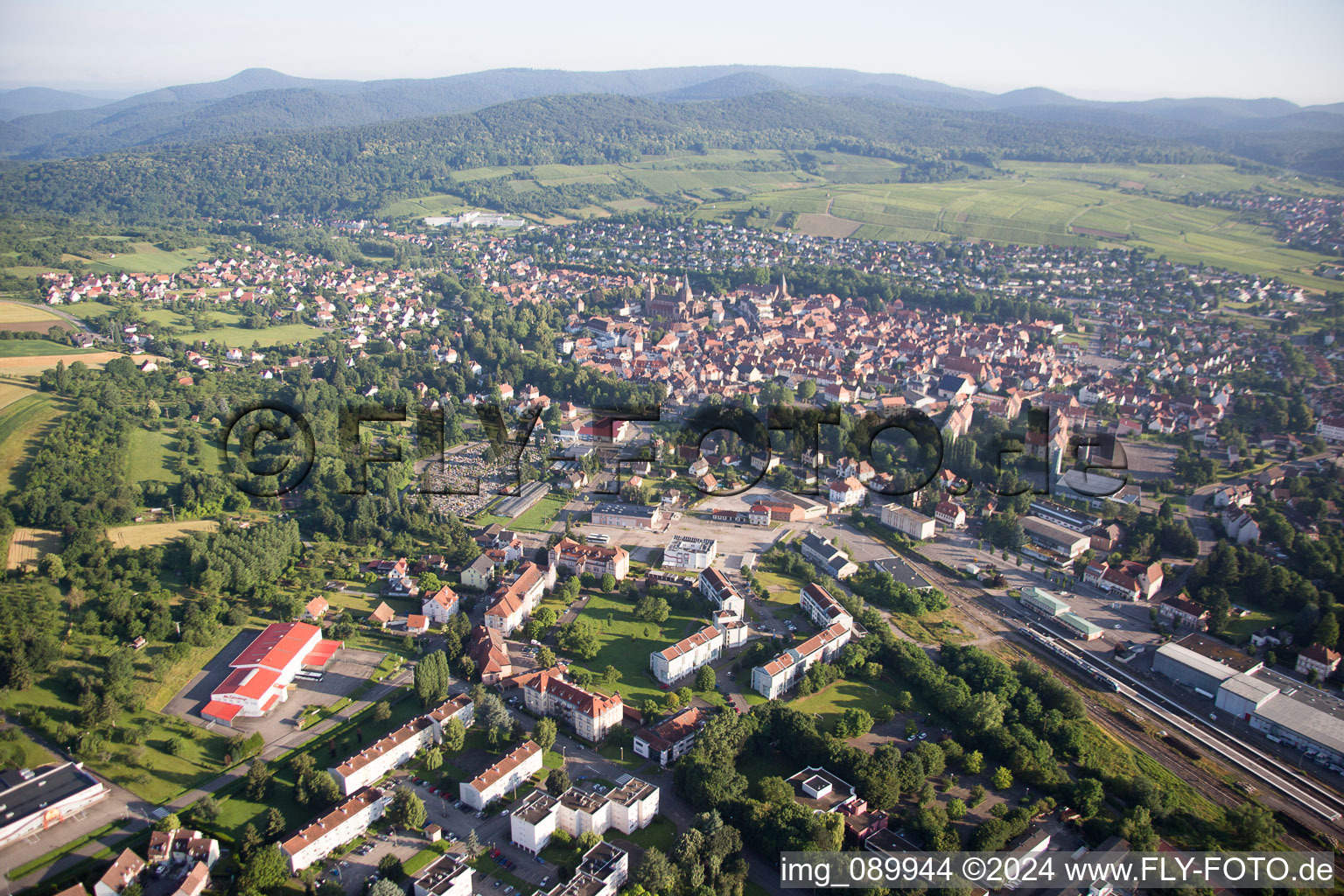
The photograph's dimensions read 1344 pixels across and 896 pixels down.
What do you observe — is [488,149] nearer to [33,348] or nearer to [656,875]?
[33,348]

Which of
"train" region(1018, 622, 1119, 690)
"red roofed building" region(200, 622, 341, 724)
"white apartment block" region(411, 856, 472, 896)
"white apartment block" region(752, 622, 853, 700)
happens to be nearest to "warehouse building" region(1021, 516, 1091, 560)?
"train" region(1018, 622, 1119, 690)

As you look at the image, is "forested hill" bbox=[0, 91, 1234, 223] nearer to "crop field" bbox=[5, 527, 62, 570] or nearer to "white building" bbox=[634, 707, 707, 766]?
"crop field" bbox=[5, 527, 62, 570]

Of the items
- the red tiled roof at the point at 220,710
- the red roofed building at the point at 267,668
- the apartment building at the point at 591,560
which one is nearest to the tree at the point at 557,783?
the red roofed building at the point at 267,668

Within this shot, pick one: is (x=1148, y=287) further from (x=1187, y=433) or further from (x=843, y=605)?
(x=843, y=605)

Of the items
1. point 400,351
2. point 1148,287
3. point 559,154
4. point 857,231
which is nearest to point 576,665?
point 400,351

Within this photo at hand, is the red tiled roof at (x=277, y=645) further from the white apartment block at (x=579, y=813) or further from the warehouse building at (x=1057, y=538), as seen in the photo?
the warehouse building at (x=1057, y=538)
